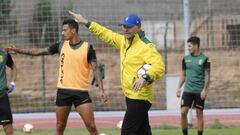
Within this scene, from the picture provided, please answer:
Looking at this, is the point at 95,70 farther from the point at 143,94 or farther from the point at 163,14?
the point at 163,14

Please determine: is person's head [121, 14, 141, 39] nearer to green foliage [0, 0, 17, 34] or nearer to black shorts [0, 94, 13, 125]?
black shorts [0, 94, 13, 125]

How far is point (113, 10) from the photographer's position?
2123 cm

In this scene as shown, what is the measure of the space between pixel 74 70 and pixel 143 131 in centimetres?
207

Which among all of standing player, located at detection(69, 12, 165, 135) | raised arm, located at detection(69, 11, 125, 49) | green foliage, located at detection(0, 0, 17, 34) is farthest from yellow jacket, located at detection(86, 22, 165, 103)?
green foliage, located at detection(0, 0, 17, 34)

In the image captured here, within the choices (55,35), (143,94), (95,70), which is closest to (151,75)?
(143,94)

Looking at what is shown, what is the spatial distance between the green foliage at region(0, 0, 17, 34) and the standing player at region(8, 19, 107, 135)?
1001 cm

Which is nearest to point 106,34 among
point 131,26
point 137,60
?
point 131,26

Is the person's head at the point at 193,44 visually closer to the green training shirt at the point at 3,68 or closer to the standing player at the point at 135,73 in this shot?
the green training shirt at the point at 3,68

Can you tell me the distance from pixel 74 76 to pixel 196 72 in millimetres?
3187

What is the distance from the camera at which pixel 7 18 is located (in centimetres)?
2070

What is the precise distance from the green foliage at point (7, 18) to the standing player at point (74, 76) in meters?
10.0

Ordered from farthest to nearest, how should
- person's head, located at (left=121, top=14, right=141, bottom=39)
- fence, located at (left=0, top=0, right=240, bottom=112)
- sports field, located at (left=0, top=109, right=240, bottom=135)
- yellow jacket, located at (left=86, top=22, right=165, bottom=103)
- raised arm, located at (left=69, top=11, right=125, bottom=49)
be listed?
fence, located at (left=0, top=0, right=240, bottom=112)
sports field, located at (left=0, top=109, right=240, bottom=135)
raised arm, located at (left=69, top=11, right=125, bottom=49)
person's head, located at (left=121, top=14, right=141, bottom=39)
yellow jacket, located at (left=86, top=22, right=165, bottom=103)

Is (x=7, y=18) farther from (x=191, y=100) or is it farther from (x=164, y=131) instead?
(x=191, y=100)

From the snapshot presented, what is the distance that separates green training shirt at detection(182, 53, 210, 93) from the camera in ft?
42.7
